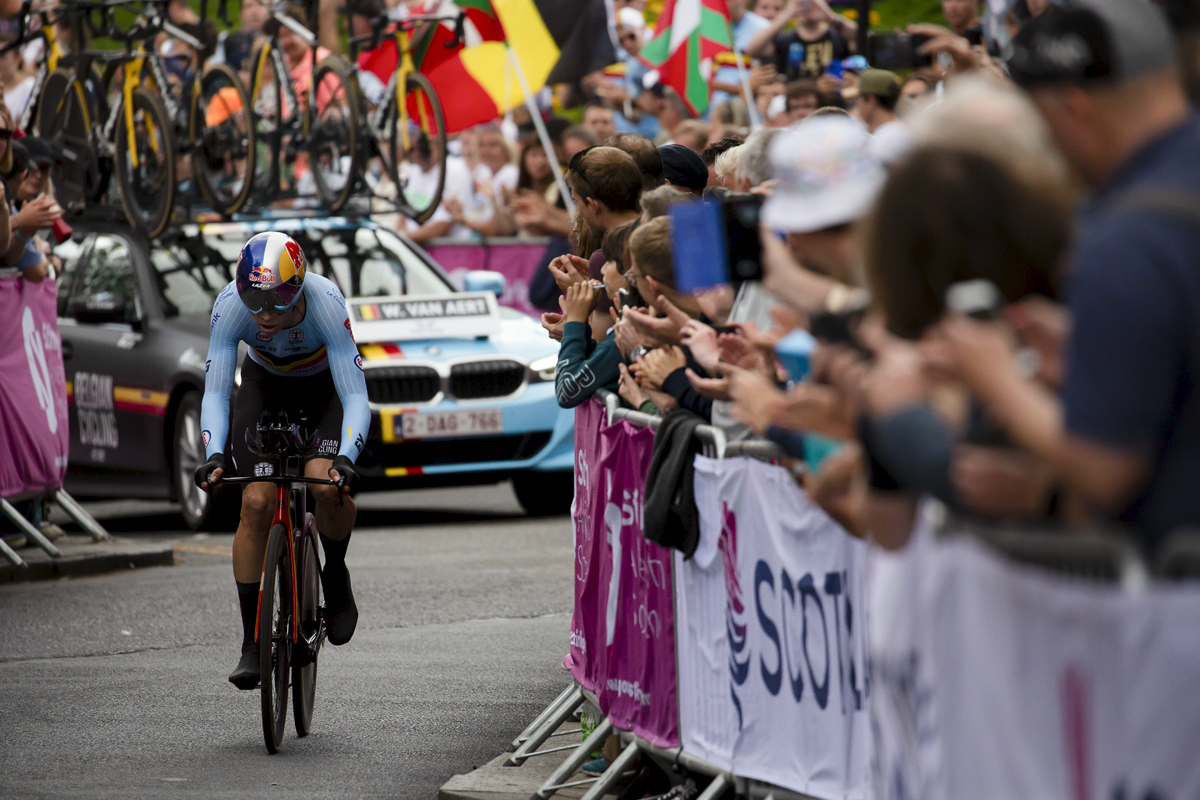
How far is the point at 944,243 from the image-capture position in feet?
9.38

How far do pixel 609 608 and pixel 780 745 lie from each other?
156cm

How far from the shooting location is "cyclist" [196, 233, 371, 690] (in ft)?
25.3

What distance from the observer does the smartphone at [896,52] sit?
11461 mm

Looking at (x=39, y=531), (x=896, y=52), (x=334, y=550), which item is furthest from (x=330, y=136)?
(x=334, y=550)

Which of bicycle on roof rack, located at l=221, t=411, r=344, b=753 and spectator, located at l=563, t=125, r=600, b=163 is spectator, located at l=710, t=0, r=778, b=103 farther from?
bicycle on roof rack, located at l=221, t=411, r=344, b=753

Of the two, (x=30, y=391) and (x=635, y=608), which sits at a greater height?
(x=635, y=608)

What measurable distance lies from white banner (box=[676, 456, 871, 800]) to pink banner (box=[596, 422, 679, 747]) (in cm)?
14

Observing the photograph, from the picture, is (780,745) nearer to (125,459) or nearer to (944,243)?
(944,243)

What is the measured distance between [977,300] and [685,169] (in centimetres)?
509

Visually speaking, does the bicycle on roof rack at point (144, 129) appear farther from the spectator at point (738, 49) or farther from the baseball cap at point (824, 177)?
the baseball cap at point (824, 177)

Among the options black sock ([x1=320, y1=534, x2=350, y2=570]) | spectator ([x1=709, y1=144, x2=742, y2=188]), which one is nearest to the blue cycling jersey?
black sock ([x1=320, y1=534, x2=350, y2=570])

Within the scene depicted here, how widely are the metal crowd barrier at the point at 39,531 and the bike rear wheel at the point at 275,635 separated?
4.90 metres

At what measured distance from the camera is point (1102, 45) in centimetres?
268

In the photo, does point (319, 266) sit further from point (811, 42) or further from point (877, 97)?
point (877, 97)
